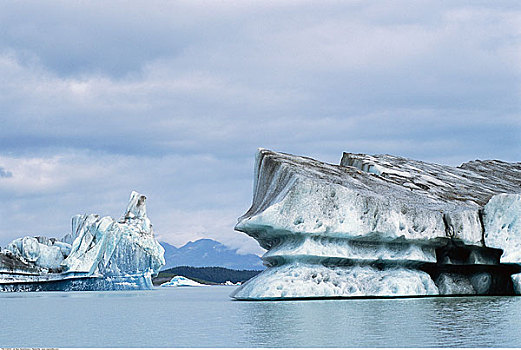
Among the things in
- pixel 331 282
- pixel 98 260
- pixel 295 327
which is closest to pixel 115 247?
pixel 98 260

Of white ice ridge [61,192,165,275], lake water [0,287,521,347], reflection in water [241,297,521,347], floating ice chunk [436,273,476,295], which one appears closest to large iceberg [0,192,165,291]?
white ice ridge [61,192,165,275]

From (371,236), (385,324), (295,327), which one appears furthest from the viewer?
(371,236)

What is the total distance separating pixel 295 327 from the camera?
33.7ft

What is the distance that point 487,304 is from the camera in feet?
49.0

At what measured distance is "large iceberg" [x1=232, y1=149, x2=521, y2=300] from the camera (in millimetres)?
16984

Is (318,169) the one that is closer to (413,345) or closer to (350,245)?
(350,245)

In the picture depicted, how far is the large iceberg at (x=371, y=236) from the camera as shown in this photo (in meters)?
17.0

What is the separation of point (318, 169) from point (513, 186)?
29.7ft

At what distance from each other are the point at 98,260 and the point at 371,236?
2643cm

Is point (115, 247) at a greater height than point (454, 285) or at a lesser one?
greater

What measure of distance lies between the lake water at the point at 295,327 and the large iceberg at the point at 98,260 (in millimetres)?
25382

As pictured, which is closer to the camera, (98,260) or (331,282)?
(331,282)

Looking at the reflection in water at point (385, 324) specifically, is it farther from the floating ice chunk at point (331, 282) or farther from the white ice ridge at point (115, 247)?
the white ice ridge at point (115, 247)

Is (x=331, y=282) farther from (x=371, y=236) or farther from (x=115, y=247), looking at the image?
(x=115, y=247)
